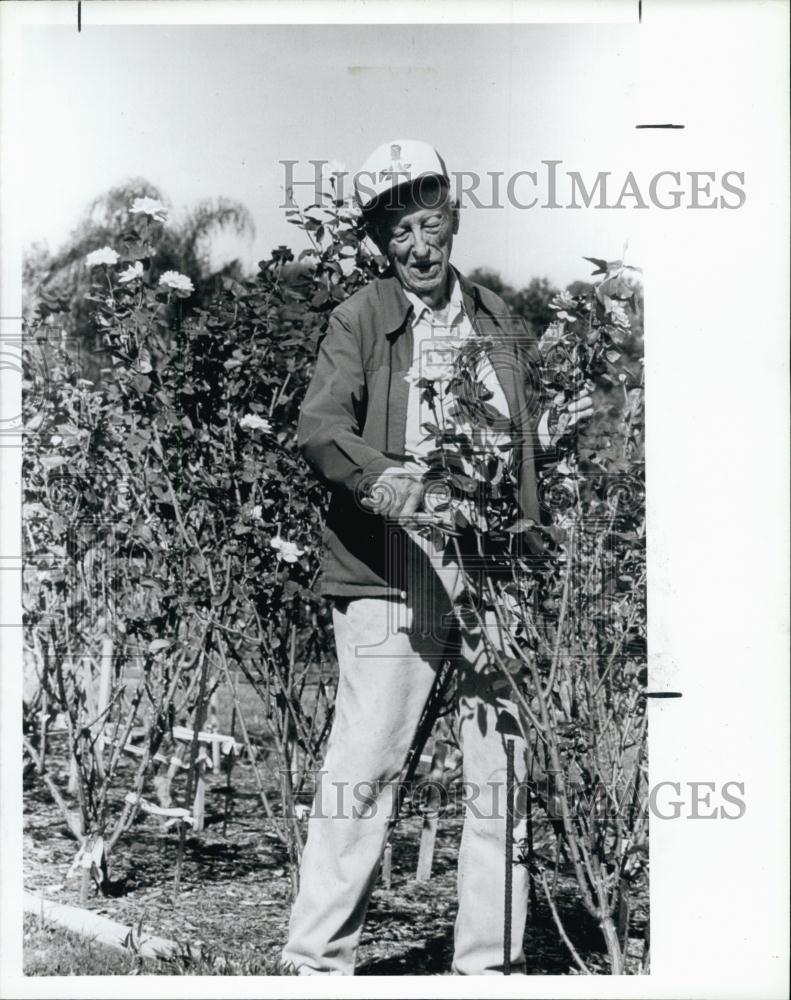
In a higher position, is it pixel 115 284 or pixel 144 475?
pixel 115 284

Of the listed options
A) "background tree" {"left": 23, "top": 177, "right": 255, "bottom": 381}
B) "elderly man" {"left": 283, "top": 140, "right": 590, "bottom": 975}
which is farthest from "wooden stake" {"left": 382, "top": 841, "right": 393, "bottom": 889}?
"background tree" {"left": 23, "top": 177, "right": 255, "bottom": 381}

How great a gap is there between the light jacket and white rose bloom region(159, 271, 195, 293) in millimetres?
435

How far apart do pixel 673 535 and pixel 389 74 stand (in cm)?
153

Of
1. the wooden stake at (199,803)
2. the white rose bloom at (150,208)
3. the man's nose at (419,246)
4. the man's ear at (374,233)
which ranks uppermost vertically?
the white rose bloom at (150,208)

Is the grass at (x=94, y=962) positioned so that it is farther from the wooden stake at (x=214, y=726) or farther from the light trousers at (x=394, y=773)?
the wooden stake at (x=214, y=726)

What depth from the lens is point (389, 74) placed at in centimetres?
431

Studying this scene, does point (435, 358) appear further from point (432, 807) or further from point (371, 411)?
point (432, 807)

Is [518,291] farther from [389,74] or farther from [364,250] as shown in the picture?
[389,74]

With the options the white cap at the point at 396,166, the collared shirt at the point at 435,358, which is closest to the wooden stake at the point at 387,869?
the collared shirt at the point at 435,358

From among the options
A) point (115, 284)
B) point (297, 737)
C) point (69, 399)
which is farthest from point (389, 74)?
point (297, 737)

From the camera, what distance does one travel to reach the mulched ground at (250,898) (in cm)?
429

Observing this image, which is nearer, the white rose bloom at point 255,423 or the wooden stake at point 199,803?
the white rose bloom at point 255,423

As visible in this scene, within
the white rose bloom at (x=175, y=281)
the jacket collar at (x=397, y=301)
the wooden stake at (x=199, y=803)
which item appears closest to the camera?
the jacket collar at (x=397, y=301)

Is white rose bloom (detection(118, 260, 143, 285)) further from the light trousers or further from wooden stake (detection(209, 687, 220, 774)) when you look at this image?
wooden stake (detection(209, 687, 220, 774))
